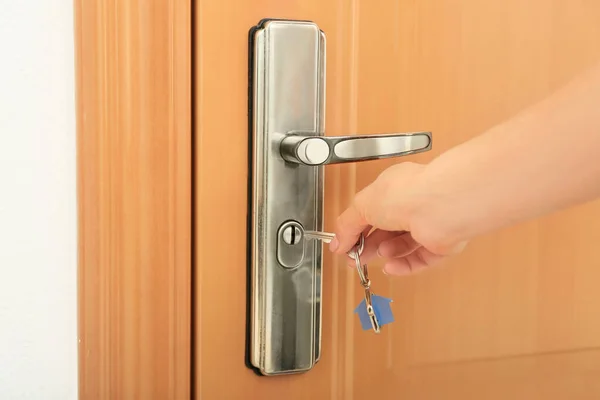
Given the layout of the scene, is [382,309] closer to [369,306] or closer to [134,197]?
[369,306]

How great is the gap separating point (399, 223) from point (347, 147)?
0.29 ft

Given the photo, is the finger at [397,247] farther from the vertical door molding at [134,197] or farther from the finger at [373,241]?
the vertical door molding at [134,197]

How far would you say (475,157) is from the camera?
41 cm

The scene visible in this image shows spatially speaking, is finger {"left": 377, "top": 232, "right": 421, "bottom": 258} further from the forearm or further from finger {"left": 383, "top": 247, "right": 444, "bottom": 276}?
the forearm

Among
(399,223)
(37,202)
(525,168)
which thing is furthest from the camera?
(37,202)

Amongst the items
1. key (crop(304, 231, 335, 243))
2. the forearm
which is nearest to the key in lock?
key (crop(304, 231, 335, 243))

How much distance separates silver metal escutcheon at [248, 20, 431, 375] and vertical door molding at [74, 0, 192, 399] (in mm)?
60

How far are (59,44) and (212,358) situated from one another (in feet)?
1.11

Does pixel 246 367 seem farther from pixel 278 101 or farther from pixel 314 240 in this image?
pixel 278 101

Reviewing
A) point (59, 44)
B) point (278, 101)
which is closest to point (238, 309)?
point (278, 101)

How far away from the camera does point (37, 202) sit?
63 centimetres

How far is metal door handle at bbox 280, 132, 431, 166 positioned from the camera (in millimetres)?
532

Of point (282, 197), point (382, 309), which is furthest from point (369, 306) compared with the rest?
point (282, 197)

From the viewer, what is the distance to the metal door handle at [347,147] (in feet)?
1.74
